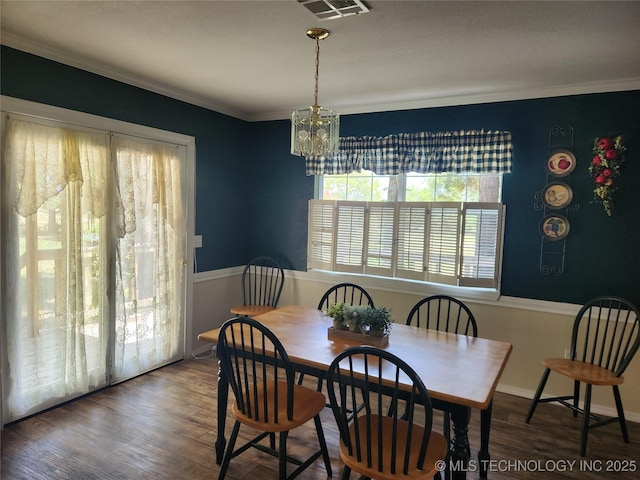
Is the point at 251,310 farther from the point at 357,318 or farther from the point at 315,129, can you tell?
the point at 315,129

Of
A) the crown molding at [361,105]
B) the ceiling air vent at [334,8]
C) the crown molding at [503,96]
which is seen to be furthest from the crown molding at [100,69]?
the ceiling air vent at [334,8]

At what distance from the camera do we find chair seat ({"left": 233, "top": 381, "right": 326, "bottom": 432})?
2.06 metres

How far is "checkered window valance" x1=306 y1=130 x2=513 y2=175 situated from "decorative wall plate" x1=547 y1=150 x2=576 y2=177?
0.30 metres

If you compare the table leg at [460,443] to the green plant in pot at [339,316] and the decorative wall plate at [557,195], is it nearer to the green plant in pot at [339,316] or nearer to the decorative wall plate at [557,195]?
the green plant in pot at [339,316]

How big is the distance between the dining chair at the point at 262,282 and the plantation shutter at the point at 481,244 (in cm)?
184

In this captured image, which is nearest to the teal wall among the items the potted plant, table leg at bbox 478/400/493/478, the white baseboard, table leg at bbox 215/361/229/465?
the white baseboard

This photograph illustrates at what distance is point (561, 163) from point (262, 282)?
3.05 metres

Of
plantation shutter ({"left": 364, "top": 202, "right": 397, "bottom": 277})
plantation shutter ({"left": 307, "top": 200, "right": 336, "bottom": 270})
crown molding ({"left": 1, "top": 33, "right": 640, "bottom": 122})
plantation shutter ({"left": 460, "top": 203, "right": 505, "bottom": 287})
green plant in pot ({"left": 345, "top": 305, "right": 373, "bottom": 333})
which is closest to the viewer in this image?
green plant in pot ({"left": 345, "top": 305, "right": 373, "bottom": 333})

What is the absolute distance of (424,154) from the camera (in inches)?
148

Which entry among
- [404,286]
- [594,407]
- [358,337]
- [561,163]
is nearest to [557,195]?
[561,163]

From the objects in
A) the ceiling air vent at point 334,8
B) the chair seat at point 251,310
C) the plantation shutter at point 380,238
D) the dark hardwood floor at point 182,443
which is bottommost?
the dark hardwood floor at point 182,443

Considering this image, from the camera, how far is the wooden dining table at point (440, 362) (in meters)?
1.86

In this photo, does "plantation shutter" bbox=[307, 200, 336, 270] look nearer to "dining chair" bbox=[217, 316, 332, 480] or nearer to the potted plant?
the potted plant

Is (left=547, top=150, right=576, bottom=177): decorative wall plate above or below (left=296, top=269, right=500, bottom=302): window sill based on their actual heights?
above
